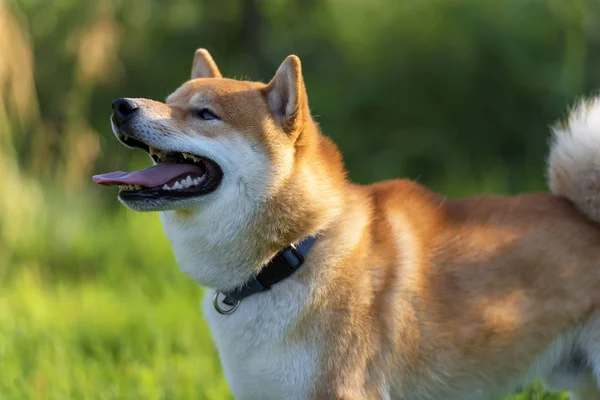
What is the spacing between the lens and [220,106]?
10.3ft

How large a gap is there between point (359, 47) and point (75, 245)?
392 cm

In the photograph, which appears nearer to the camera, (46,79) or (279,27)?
(46,79)

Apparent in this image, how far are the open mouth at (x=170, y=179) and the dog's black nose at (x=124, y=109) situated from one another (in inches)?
3.5

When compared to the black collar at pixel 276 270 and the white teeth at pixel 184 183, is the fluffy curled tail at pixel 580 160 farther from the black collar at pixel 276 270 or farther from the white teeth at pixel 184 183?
the white teeth at pixel 184 183

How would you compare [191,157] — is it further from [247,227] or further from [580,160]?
[580,160]

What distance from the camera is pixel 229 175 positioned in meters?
3.02

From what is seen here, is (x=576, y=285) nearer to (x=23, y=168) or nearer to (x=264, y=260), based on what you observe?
(x=264, y=260)

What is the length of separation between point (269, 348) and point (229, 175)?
2.12 ft

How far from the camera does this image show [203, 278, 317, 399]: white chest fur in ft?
9.64

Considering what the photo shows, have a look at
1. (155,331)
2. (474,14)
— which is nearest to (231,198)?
(155,331)

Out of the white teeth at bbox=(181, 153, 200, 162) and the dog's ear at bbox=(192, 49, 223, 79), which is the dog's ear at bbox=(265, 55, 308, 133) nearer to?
the white teeth at bbox=(181, 153, 200, 162)

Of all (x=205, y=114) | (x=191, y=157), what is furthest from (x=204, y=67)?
(x=191, y=157)

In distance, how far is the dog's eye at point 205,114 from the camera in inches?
123

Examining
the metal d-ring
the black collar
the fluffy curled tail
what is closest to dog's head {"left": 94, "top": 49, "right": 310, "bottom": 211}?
the black collar
